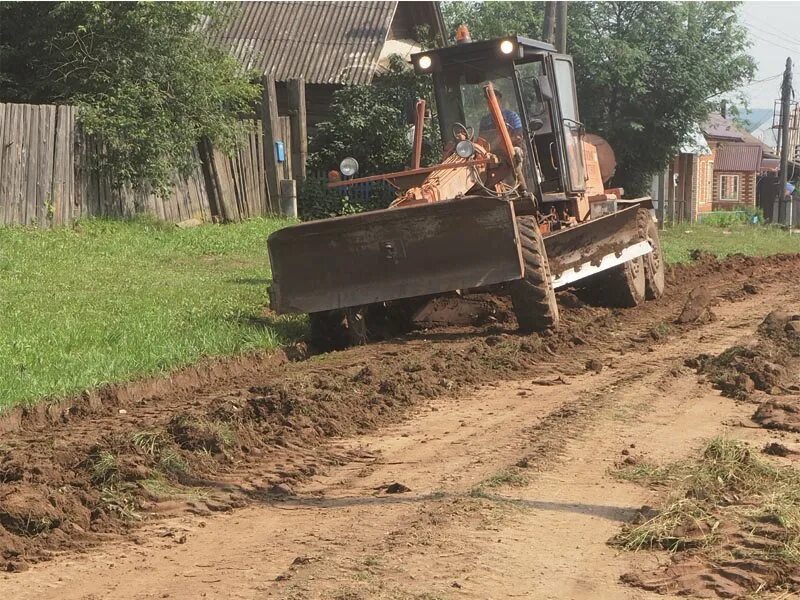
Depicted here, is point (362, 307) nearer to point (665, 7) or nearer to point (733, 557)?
point (733, 557)

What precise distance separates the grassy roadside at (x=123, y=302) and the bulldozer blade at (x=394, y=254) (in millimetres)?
713

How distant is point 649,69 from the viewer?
98.6ft

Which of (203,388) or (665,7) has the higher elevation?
(665,7)

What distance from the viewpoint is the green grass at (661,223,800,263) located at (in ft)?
73.2

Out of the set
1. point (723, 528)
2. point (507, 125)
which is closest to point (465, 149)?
point (507, 125)

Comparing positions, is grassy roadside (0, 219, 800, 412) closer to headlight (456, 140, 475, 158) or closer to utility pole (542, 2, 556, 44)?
headlight (456, 140, 475, 158)

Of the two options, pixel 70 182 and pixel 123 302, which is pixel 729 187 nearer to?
pixel 70 182

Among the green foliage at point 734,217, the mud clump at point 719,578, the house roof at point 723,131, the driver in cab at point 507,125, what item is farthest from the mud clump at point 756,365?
the house roof at point 723,131

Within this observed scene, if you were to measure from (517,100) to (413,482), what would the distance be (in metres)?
6.68

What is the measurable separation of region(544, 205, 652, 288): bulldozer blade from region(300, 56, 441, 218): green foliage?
12.1 meters

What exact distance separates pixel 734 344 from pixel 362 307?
355 cm

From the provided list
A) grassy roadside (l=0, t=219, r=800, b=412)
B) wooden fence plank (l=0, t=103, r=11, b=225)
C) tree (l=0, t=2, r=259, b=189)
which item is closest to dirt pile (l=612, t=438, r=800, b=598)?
grassy roadside (l=0, t=219, r=800, b=412)

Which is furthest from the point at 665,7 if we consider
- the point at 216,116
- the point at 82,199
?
the point at 82,199

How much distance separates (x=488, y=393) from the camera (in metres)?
8.80
